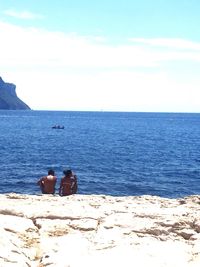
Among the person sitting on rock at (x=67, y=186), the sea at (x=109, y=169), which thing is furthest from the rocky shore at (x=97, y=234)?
the sea at (x=109, y=169)

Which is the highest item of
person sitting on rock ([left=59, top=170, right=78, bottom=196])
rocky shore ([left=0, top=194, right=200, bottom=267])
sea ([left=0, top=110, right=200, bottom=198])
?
rocky shore ([left=0, top=194, right=200, bottom=267])

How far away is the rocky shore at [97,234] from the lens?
792 cm

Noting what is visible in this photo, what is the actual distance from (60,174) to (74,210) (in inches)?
1317

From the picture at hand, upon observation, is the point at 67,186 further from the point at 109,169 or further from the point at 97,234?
the point at 109,169

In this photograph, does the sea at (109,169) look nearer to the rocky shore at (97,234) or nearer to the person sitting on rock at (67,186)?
the person sitting on rock at (67,186)

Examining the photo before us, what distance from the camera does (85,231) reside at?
31.7ft

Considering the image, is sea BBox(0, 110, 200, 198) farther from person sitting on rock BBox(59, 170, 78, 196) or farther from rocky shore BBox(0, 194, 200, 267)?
rocky shore BBox(0, 194, 200, 267)

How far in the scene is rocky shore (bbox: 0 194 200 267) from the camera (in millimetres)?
7922

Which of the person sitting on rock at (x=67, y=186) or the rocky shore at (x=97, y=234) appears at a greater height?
the rocky shore at (x=97, y=234)

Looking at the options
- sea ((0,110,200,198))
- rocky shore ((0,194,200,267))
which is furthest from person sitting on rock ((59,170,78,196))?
sea ((0,110,200,198))

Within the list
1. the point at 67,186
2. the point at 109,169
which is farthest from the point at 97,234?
the point at 109,169

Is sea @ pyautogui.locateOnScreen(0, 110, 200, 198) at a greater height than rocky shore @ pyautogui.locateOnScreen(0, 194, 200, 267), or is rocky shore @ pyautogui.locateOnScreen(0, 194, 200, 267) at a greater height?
rocky shore @ pyautogui.locateOnScreen(0, 194, 200, 267)

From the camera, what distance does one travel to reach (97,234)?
930 cm

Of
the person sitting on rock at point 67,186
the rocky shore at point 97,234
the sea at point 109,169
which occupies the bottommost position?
the sea at point 109,169
